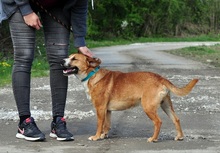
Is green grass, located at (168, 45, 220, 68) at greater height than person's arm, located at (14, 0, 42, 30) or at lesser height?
lesser

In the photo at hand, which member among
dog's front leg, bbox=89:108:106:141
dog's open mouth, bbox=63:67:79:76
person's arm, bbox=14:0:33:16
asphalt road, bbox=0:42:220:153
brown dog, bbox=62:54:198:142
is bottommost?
asphalt road, bbox=0:42:220:153

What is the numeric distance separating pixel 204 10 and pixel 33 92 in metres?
47.0

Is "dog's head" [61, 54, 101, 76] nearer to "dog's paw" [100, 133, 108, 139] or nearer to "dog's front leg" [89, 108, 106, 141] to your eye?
"dog's front leg" [89, 108, 106, 141]

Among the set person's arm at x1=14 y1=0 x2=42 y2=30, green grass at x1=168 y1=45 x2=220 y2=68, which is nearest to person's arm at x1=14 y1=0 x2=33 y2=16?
person's arm at x1=14 y1=0 x2=42 y2=30

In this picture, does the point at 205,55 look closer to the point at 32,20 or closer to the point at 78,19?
the point at 78,19

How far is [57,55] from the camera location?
6043 mm

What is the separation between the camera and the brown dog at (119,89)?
5.97 m

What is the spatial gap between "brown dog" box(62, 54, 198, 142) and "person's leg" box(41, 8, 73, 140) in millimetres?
108

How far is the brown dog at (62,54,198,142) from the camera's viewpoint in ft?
19.6

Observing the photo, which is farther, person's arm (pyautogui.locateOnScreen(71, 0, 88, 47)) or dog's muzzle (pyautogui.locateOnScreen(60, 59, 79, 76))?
person's arm (pyautogui.locateOnScreen(71, 0, 88, 47))

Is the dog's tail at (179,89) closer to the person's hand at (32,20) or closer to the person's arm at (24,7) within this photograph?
the person's hand at (32,20)

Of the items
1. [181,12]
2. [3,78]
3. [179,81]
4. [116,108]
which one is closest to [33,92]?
[3,78]

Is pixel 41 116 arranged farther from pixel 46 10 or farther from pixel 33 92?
pixel 33 92

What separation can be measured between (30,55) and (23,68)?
15 centimetres
